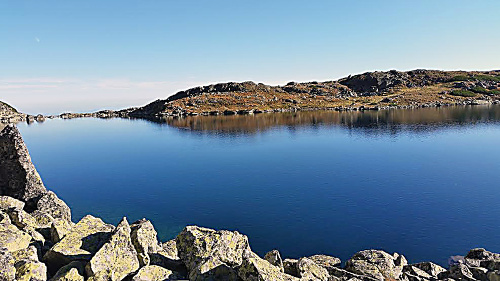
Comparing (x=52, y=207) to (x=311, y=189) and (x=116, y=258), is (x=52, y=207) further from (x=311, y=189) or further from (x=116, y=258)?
(x=311, y=189)

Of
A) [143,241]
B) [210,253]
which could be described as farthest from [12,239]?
[210,253]

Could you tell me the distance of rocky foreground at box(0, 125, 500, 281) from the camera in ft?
45.3

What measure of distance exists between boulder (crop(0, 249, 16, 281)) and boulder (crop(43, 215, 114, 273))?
70.6 inches

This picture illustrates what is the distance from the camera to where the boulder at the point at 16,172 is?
30.8 metres

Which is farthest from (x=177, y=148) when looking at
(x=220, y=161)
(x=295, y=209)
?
(x=295, y=209)

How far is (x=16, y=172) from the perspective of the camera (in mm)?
32094

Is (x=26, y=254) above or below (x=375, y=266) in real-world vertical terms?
above

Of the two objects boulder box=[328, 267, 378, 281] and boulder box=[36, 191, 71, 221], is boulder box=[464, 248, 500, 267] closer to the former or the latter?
boulder box=[328, 267, 378, 281]

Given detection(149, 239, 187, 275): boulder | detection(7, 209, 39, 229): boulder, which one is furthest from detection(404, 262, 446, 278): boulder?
detection(7, 209, 39, 229): boulder

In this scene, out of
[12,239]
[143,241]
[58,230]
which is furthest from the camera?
[58,230]

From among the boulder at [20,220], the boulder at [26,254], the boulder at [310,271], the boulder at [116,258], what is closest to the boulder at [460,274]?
the boulder at [310,271]

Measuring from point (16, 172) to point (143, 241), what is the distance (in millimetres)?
23380

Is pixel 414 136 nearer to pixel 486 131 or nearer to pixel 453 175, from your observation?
pixel 486 131

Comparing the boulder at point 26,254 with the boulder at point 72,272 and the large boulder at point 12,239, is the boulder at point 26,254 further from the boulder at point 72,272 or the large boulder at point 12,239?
the boulder at point 72,272
